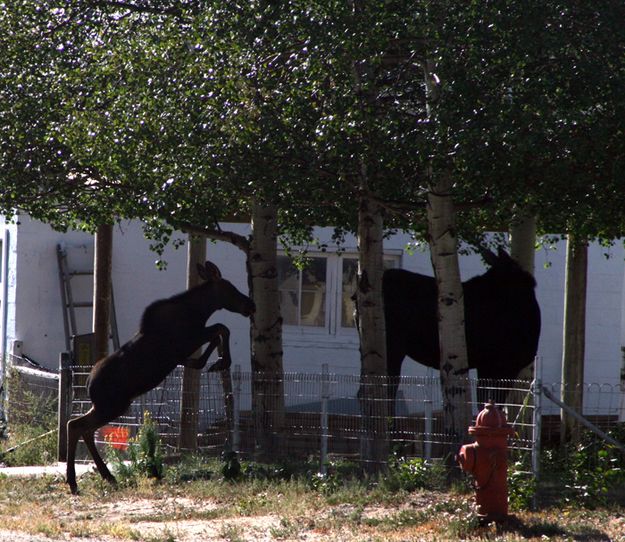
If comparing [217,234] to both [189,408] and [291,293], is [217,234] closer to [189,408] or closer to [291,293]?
[189,408]

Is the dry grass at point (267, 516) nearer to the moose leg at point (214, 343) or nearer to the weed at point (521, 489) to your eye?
the weed at point (521, 489)

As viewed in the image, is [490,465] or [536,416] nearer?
[490,465]

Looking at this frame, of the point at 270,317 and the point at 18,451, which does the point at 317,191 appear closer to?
the point at 270,317

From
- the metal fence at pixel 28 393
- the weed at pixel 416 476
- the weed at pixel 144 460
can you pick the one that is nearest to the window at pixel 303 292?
the metal fence at pixel 28 393

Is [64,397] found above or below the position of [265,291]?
below

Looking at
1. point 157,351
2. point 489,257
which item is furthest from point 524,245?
point 157,351

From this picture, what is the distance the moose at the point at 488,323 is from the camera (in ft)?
45.9

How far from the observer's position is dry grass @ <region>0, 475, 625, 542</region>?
9.07 m

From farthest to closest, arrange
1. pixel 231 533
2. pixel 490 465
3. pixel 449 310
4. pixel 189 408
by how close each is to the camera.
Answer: pixel 189 408 → pixel 449 310 → pixel 231 533 → pixel 490 465

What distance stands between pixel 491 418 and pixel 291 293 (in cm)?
1140

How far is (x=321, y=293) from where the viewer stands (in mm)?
20156

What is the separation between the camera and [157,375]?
12.6 meters

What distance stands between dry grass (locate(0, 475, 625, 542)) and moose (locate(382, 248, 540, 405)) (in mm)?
3672

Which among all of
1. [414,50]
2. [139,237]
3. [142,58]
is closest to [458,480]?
[414,50]
